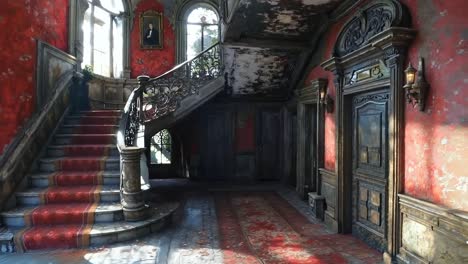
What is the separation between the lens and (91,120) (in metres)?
6.84

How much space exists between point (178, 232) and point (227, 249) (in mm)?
995

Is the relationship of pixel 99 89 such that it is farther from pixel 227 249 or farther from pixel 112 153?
pixel 227 249

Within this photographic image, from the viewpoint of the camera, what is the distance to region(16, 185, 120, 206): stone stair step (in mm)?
4633

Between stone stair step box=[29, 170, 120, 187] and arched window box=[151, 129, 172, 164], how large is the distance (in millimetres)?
4864

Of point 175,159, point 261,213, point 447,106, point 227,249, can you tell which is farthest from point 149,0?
point 447,106

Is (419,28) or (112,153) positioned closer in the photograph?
(419,28)

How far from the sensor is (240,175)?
9.30 m

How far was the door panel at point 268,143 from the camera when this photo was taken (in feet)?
30.4

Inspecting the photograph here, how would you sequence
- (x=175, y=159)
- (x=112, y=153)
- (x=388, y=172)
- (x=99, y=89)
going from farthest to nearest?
(x=175, y=159) < (x=99, y=89) < (x=112, y=153) < (x=388, y=172)

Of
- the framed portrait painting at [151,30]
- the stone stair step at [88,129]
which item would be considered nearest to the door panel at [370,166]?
the stone stair step at [88,129]

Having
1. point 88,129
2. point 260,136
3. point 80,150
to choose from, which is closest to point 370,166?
point 80,150

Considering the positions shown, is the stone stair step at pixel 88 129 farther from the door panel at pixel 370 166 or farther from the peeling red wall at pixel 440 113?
the peeling red wall at pixel 440 113

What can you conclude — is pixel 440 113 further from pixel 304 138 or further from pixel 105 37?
pixel 105 37

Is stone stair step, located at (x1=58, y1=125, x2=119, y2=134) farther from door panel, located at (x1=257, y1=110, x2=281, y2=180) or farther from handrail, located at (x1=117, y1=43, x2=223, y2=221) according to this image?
door panel, located at (x1=257, y1=110, x2=281, y2=180)
